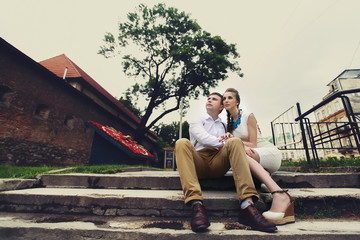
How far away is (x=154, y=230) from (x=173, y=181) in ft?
3.22

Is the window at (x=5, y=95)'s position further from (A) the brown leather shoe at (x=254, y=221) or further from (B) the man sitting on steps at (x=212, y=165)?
(A) the brown leather shoe at (x=254, y=221)

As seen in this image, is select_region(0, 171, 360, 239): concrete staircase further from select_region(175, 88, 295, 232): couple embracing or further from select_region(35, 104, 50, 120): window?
select_region(35, 104, 50, 120): window

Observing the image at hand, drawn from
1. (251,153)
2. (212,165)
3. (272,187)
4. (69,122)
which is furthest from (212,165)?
(69,122)

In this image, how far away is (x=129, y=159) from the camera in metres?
12.6

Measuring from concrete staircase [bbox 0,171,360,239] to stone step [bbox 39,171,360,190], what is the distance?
13 millimetres

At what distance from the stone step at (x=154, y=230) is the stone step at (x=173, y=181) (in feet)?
2.27

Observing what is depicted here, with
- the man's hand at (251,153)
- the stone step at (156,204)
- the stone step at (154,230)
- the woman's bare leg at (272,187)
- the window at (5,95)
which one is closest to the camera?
the stone step at (154,230)

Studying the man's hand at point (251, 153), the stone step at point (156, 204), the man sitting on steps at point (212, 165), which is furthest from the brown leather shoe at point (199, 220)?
the man's hand at point (251, 153)

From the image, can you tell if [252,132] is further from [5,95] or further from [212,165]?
[5,95]

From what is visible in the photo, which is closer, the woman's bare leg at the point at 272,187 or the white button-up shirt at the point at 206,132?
the woman's bare leg at the point at 272,187

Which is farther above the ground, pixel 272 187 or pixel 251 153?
pixel 251 153

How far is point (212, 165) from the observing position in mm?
2023

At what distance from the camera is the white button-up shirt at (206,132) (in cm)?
204

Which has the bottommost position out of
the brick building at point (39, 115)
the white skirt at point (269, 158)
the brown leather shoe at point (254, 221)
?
the brown leather shoe at point (254, 221)
